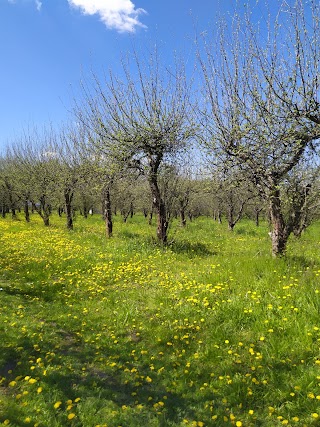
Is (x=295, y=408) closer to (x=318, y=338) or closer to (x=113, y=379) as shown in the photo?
(x=318, y=338)

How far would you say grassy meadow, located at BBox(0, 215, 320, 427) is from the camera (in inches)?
164

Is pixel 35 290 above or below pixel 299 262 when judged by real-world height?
below

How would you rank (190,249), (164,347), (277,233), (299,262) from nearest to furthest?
1. (164,347)
2. (299,262)
3. (277,233)
4. (190,249)

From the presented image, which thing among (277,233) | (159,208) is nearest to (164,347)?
(277,233)

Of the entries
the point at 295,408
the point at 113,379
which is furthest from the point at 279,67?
the point at 113,379

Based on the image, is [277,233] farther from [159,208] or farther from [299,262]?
[159,208]

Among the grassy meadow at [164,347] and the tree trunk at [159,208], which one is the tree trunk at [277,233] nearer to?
the grassy meadow at [164,347]

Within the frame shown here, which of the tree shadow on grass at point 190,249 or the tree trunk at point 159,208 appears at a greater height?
the tree trunk at point 159,208

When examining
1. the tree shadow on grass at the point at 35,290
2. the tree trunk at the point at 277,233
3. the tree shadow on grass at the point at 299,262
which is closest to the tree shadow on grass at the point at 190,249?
the tree trunk at the point at 277,233

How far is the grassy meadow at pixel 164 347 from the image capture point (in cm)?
417

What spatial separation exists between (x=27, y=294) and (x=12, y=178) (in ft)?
93.6

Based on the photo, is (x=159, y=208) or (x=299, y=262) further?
(x=159, y=208)

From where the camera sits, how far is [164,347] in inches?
231

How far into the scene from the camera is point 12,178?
1320 inches
